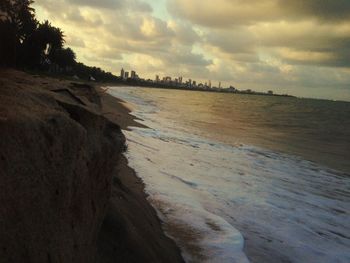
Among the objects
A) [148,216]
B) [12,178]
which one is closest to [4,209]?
[12,178]

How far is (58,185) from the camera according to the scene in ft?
8.68

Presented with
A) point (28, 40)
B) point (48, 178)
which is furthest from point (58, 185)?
point (28, 40)

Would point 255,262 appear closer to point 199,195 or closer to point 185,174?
point 199,195

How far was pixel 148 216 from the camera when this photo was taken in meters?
5.14

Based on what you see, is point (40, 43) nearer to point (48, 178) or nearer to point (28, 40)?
point (28, 40)

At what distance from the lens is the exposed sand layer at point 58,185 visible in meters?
2.24

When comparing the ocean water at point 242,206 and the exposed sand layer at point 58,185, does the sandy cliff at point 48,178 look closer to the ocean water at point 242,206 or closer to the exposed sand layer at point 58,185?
the exposed sand layer at point 58,185

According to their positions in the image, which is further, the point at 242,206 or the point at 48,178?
the point at 242,206

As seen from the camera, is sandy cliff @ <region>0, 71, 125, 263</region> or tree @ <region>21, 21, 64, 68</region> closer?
sandy cliff @ <region>0, 71, 125, 263</region>

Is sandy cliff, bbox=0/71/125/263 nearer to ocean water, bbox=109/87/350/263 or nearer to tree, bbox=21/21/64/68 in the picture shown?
ocean water, bbox=109/87/350/263

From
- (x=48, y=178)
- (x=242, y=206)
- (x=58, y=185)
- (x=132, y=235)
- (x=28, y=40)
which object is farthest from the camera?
(x=28, y=40)

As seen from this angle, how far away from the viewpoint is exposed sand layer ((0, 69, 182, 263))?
7.36 feet

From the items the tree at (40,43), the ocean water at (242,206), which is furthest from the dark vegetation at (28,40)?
the ocean water at (242,206)

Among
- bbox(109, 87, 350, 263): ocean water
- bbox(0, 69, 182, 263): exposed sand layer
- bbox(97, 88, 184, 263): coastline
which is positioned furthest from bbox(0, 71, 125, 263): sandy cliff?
bbox(109, 87, 350, 263): ocean water
